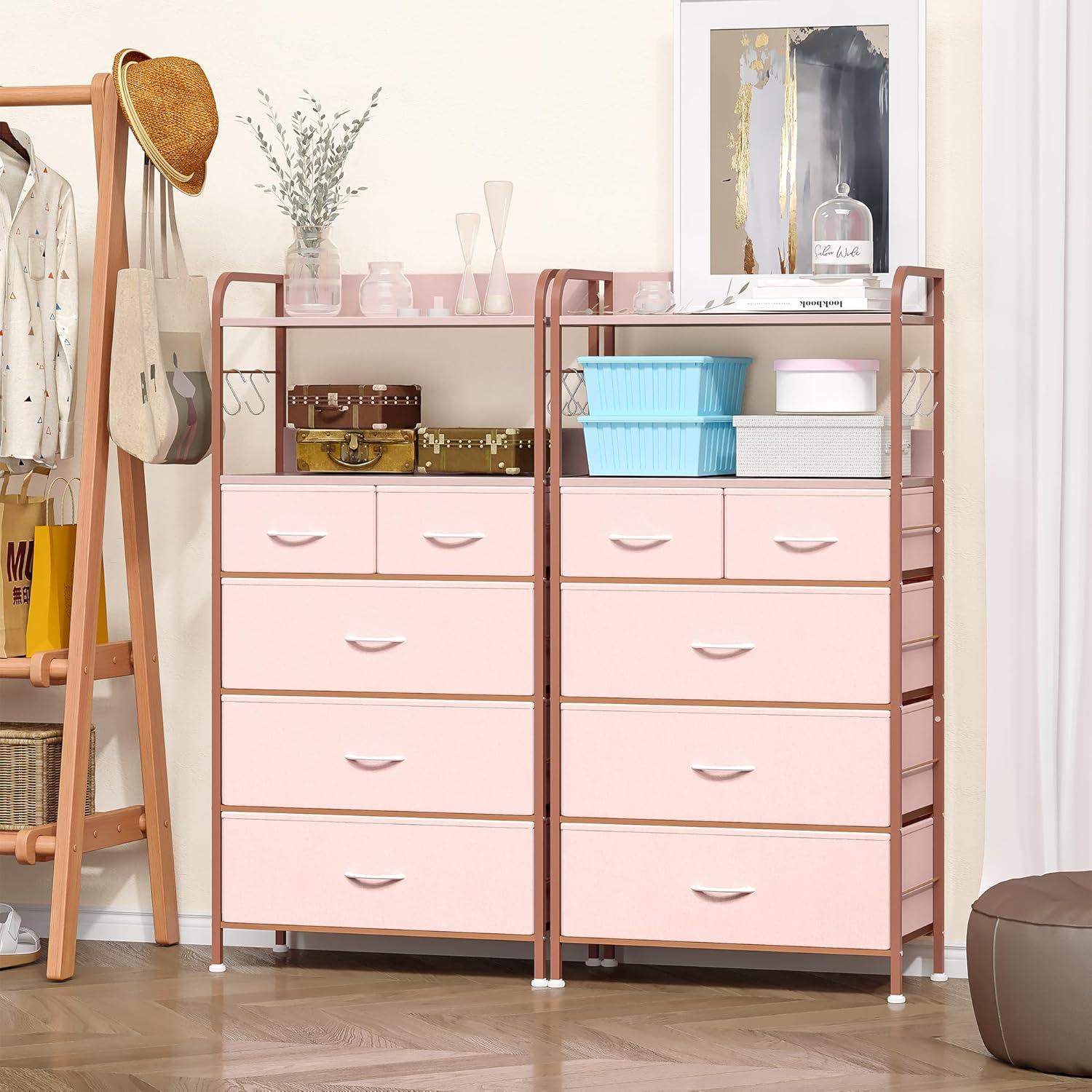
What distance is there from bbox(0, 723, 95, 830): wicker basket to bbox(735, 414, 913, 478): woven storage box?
167 cm

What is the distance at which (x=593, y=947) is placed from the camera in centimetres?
383

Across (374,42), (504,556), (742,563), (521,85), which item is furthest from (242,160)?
(742,563)

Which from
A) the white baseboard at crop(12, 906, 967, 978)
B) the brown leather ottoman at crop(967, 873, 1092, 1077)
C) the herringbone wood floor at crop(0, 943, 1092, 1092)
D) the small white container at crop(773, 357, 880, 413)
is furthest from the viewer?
the white baseboard at crop(12, 906, 967, 978)

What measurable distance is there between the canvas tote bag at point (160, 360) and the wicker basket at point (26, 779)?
71 centimetres

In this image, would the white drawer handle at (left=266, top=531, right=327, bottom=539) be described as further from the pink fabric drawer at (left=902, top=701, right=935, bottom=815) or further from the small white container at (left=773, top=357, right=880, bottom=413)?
the pink fabric drawer at (left=902, top=701, right=935, bottom=815)

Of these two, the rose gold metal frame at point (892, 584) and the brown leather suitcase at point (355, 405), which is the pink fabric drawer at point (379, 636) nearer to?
the rose gold metal frame at point (892, 584)

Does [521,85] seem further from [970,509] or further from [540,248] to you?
[970,509]

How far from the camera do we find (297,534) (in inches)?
143

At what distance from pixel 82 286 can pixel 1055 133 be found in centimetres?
229

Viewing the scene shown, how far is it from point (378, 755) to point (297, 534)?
50cm

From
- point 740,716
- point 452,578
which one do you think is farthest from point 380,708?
point 740,716

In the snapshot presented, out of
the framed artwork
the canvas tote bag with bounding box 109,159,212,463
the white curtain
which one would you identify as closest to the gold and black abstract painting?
the framed artwork

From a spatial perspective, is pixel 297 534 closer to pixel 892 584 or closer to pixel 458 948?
pixel 458 948

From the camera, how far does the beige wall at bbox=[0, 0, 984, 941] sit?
12.2ft
